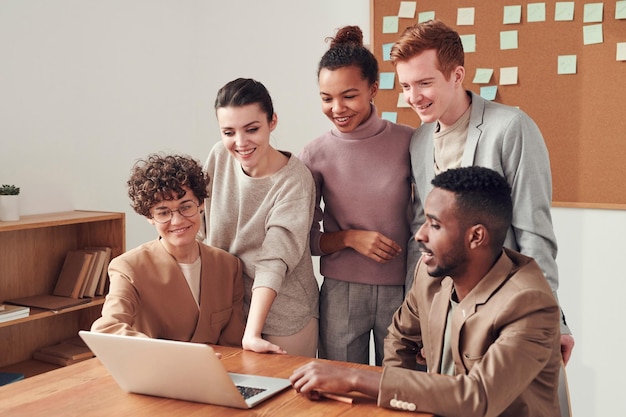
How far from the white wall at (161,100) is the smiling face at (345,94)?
5.02ft

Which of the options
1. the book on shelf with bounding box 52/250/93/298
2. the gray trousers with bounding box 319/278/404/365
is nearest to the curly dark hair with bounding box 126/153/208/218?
the gray trousers with bounding box 319/278/404/365

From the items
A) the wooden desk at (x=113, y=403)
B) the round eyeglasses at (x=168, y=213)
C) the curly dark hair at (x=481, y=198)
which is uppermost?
the curly dark hair at (x=481, y=198)

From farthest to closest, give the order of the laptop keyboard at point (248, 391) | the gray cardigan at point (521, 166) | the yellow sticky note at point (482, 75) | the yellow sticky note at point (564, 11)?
the yellow sticky note at point (482, 75) → the yellow sticky note at point (564, 11) → the gray cardigan at point (521, 166) → the laptop keyboard at point (248, 391)

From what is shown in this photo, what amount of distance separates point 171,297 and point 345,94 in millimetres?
820

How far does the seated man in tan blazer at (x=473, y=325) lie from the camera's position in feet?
4.81

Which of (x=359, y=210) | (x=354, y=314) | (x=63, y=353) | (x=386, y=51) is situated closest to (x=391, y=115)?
(x=386, y=51)

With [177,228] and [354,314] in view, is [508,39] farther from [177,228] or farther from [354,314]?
[177,228]

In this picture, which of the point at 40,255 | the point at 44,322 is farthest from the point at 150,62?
the point at 44,322

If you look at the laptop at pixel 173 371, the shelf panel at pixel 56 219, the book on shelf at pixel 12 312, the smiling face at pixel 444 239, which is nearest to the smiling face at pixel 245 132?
the smiling face at pixel 444 239

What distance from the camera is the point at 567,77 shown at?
3273 mm

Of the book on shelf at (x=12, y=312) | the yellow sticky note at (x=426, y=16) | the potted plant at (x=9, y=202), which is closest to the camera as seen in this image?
the book on shelf at (x=12, y=312)

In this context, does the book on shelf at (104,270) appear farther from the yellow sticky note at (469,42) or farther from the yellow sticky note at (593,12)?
the yellow sticky note at (593,12)

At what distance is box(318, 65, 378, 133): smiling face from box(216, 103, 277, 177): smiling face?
243mm

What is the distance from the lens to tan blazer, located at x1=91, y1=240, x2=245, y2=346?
1.96 m
